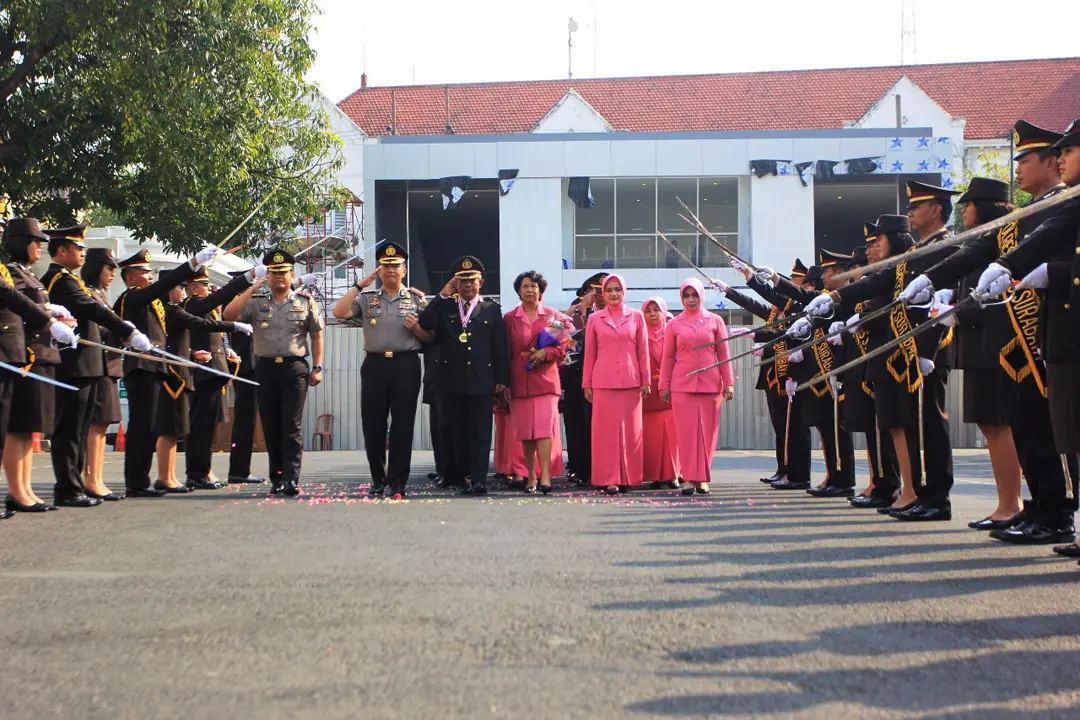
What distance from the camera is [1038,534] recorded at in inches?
283

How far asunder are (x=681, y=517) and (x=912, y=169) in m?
28.3

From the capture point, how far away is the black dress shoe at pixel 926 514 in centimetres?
866

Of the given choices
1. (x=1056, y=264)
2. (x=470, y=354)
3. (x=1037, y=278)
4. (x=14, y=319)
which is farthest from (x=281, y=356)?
(x=1056, y=264)

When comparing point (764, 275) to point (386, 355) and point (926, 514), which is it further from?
point (926, 514)

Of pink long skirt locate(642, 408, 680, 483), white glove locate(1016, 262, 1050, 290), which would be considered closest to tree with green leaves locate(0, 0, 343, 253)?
pink long skirt locate(642, 408, 680, 483)

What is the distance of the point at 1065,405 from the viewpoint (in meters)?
6.20

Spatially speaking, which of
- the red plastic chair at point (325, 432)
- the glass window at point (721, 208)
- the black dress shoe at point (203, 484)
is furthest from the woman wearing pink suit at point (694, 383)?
the glass window at point (721, 208)

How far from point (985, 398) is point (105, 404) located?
21.2 feet

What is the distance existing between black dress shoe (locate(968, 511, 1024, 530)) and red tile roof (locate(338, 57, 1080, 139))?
4235cm

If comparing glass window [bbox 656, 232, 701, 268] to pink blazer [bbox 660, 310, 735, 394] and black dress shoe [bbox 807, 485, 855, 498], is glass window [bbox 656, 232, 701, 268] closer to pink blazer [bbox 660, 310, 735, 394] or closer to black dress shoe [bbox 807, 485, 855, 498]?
pink blazer [bbox 660, 310, 735, 394]

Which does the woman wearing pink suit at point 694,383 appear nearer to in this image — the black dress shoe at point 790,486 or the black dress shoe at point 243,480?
the black dress shoe at point 790,486

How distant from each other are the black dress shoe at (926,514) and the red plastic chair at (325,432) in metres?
16.4

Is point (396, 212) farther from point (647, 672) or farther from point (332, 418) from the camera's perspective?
point (647, 672)

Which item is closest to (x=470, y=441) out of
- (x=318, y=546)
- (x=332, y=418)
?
(x=318, y=546)
